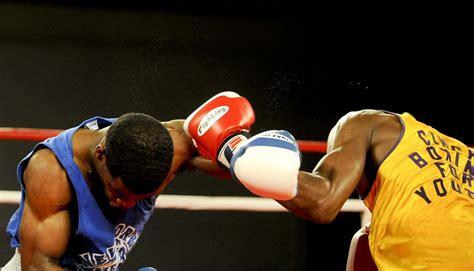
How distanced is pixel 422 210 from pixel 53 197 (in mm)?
889

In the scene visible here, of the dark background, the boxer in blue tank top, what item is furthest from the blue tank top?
the dark background

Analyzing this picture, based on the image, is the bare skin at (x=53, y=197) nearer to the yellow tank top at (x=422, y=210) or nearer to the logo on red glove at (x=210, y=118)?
the logo on red glove at (x=210, y=118)

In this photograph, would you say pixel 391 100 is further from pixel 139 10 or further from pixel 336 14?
pixel 139 10

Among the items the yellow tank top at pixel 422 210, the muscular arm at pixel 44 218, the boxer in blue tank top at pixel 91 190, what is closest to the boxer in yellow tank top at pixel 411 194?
the yellow tank top at pixel 422 210

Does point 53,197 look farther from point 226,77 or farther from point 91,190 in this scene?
point 226,77

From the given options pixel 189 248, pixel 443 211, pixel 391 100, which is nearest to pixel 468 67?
pixel 391 100

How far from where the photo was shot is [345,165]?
1.45 m

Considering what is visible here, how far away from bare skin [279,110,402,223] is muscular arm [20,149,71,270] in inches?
20.0

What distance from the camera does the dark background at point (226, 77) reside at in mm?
3348

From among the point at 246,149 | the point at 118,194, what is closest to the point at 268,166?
the point at 246,149

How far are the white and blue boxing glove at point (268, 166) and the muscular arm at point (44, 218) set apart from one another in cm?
43

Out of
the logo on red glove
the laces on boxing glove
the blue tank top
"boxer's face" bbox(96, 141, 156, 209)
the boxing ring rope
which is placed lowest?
the boxing ring rope

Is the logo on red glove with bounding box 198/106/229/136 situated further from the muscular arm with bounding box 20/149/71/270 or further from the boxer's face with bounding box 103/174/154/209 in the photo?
the muscular arm with bounding box 20/149/71/270

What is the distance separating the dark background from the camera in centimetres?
335
